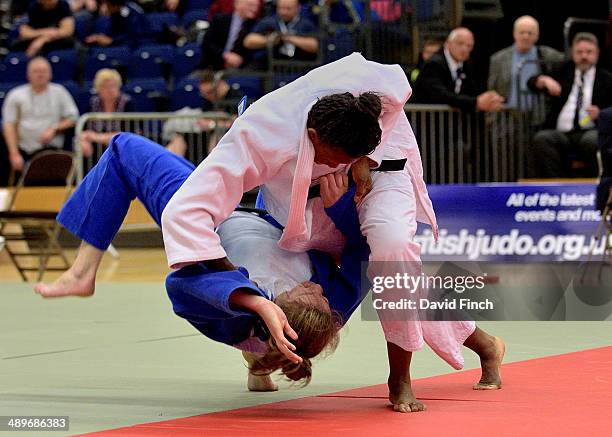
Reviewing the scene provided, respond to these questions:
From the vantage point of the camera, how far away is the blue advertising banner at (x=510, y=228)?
27.3ft

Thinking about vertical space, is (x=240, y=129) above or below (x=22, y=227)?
above

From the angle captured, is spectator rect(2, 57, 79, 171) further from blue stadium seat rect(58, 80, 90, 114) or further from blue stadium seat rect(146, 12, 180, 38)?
blue stadium seat rect(146, 12, 180, 38)

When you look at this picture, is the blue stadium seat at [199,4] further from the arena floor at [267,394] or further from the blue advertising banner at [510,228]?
the arena floor at [267,394]

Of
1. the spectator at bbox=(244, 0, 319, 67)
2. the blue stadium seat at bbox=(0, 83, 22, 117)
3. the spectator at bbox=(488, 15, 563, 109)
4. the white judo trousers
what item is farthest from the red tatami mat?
the blue stadium seat at bbox=(0, 83, 22, 117)

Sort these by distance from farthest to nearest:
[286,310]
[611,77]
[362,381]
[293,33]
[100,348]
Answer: [293,33], [611,77], [100,348], [362,381], [286,310]

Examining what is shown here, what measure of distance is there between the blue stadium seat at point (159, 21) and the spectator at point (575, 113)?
5.36 m

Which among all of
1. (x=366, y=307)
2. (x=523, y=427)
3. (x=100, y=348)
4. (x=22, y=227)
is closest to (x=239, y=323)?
(x=523, y=427)

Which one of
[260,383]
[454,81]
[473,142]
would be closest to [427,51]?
[454,81]

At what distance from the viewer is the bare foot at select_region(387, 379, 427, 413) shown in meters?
3.69

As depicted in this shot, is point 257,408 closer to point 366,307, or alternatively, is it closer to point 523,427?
point 523,427

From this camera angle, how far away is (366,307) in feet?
23.0

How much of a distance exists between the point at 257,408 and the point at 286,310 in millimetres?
445

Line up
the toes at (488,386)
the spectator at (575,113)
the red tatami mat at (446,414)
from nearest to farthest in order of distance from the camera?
the red tatami mat at (446,414) → the toes at (488,386) → the spectator at (575,113)

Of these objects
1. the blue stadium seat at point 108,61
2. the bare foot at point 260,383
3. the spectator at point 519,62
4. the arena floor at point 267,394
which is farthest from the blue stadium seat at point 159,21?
the bare foot at point 260,383
